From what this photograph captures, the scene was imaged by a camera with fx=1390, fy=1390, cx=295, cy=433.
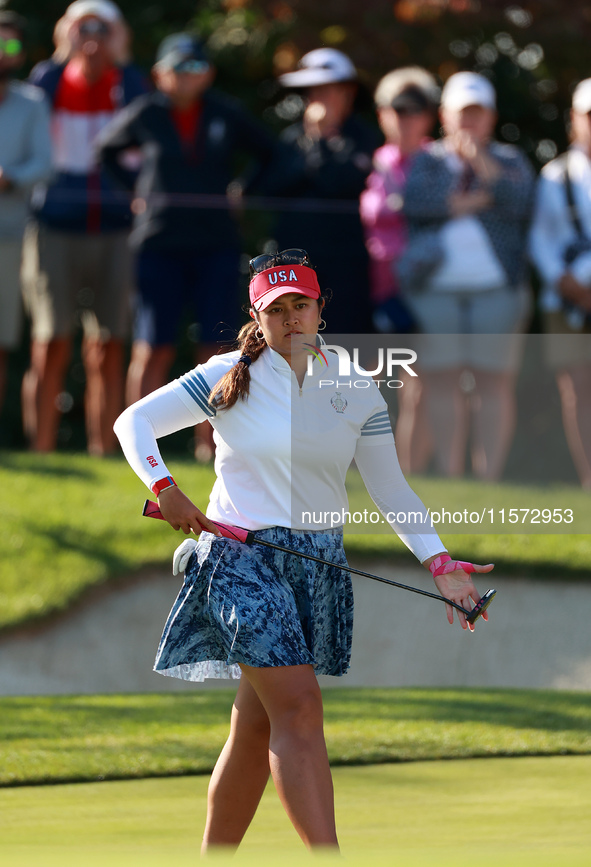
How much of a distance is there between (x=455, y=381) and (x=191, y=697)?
241cm

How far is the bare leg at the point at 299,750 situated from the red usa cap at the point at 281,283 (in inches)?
39.8

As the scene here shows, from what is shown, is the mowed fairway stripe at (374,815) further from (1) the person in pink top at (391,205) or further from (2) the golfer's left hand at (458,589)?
(1) the person in pink top at (391,205)

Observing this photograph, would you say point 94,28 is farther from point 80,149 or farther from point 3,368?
point 3,368

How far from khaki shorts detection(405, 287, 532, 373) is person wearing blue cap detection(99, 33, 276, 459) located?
1125 millimetres

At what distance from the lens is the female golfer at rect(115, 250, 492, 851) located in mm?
3742

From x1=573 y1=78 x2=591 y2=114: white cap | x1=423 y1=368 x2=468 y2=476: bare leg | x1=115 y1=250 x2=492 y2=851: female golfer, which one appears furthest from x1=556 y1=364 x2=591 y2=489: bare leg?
x1=115 y1=250 x2=492 y2=851: female golfer

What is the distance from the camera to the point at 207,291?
26.9 ft

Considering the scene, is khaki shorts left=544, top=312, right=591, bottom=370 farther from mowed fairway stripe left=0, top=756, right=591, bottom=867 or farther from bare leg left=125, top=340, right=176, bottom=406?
mowed fairway stripe left=0, top=756, right=591, bottom=867

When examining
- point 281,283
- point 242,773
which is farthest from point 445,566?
point 281,283

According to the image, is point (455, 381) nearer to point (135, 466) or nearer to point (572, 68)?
point (135, 466)

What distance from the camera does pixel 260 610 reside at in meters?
3.66

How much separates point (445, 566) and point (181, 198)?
184 inches

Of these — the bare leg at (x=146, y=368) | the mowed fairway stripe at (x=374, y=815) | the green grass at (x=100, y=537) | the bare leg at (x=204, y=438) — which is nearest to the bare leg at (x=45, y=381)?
the green grass at (x=100, y=537)

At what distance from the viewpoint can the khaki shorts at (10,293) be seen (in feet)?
27.0
